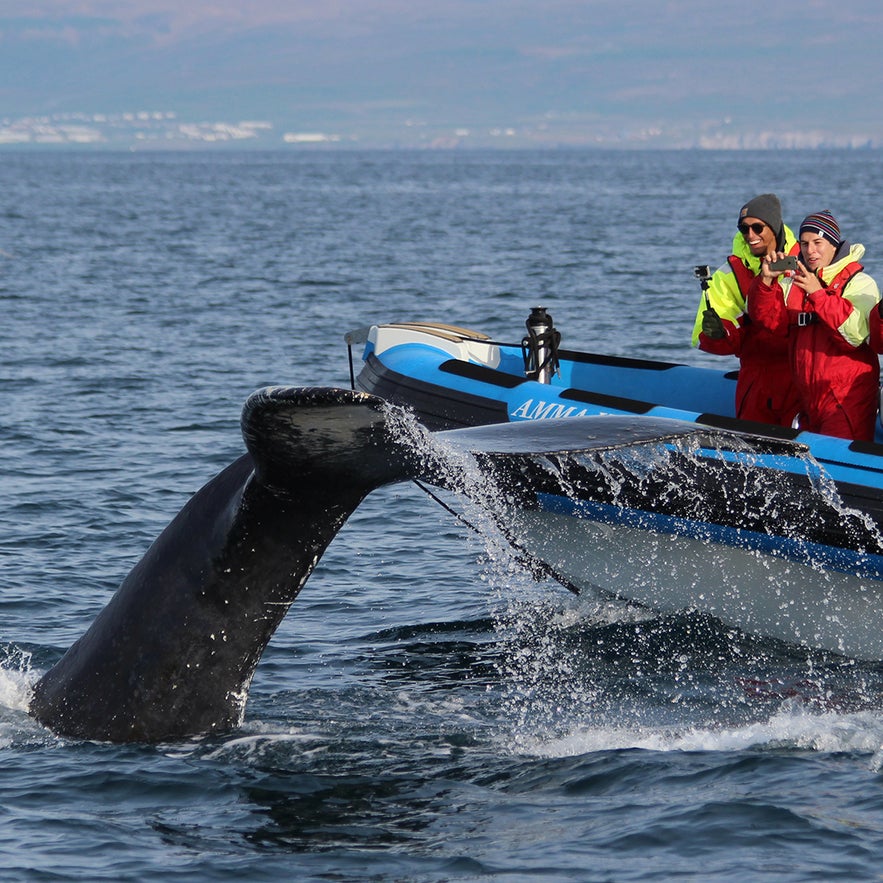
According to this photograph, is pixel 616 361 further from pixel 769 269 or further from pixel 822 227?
pixel 822 227

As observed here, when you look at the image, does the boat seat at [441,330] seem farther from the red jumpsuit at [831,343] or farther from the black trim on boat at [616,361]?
the red jumpsuit at [831,343]

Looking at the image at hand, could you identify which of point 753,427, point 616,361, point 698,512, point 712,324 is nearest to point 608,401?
point 712,324

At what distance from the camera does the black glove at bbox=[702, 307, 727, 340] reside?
10.3 metres

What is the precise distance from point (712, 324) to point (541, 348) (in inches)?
61.6

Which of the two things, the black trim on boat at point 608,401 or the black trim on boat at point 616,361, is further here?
the black trim on boat at point 616,361

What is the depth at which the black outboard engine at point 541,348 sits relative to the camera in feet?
37.6

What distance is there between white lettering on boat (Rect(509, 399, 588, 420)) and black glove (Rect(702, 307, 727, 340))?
998mm

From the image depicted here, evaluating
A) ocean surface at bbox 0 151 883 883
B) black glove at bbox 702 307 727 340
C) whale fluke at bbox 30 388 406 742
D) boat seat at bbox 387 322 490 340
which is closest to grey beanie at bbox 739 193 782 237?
black glove at bbox 702 307 727 340

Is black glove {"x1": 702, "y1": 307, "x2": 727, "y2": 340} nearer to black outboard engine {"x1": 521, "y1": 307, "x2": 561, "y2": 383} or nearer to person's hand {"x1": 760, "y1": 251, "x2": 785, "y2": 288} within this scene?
person's hand {"x1": 760, "y1": 251, "x2": 785, "y2": 288}

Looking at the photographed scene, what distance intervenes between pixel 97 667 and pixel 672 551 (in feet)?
13.6

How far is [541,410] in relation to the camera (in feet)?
34.1

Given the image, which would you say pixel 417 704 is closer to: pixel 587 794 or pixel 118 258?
pixel 587 794

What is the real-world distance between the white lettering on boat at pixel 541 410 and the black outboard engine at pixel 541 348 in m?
0.90

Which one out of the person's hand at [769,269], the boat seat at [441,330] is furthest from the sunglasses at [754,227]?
the boat seat at [441,330]
